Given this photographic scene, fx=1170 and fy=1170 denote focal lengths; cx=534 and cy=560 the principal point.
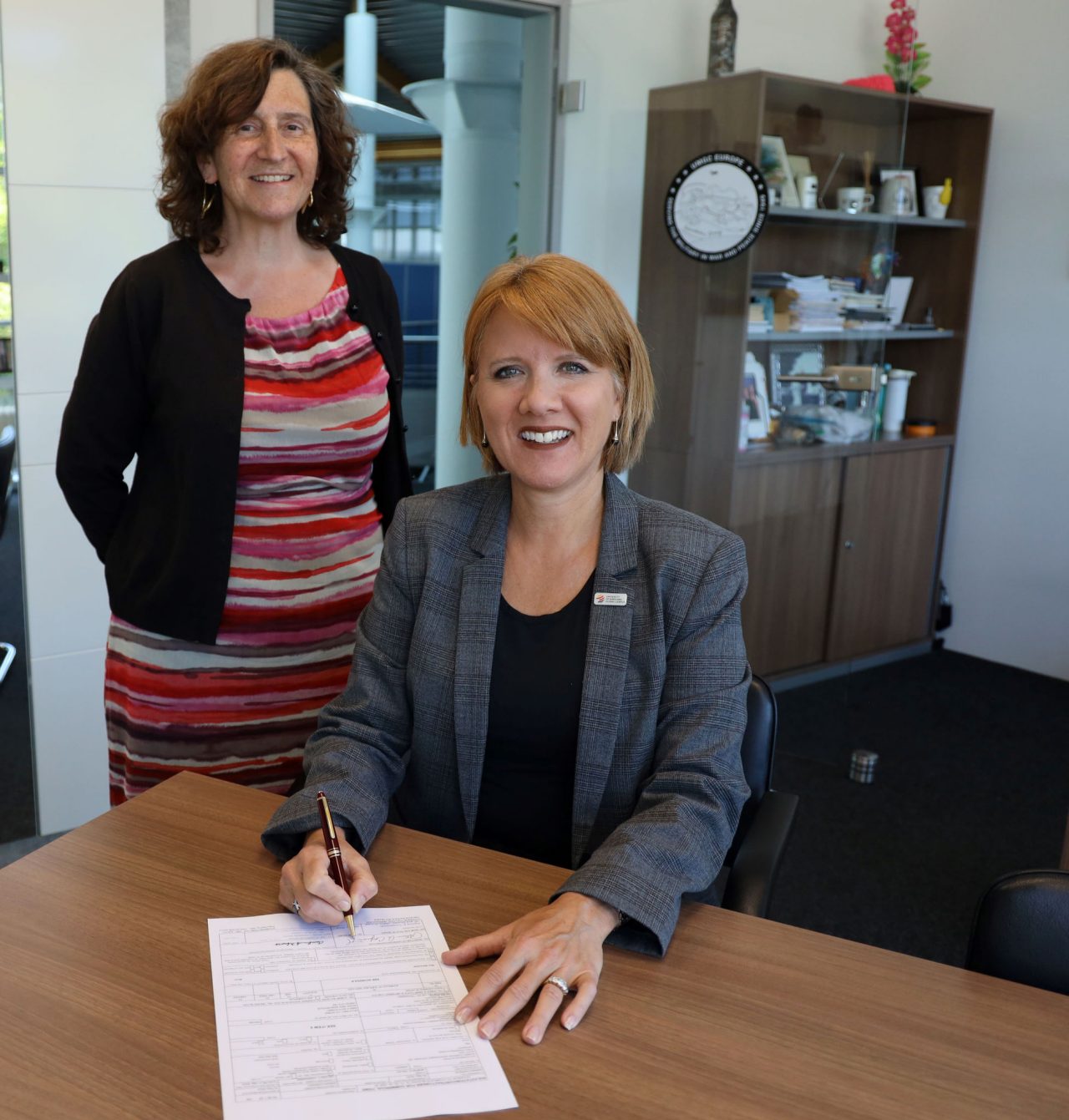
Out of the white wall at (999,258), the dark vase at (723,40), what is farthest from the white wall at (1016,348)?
the dark vase at (723,40)

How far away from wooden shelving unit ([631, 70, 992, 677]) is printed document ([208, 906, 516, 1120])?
121 inches

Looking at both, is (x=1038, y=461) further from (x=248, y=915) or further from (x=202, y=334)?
(x=248, y=915)

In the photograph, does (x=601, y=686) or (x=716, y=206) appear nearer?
(x=601, y=686)

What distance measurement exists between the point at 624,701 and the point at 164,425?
997 millimetres

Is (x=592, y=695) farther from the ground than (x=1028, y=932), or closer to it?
farther from the ground

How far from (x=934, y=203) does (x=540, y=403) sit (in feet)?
12.9

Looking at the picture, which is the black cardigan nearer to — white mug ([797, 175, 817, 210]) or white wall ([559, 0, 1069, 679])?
white wall ([559, 0, 1069, 679])

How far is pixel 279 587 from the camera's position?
2.10m

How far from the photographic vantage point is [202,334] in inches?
79.4

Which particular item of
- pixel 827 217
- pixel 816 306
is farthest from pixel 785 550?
pixel 827 217

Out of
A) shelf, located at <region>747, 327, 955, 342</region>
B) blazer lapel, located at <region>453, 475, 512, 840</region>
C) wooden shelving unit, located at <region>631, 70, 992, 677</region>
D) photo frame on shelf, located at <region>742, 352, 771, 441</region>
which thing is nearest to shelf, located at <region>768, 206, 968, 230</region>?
wooden shelving unit, located at <region>631, 70, 992, 677</region>

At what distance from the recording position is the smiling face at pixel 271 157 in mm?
2010

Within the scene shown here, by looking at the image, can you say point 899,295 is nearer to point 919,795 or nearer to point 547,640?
point 919,795

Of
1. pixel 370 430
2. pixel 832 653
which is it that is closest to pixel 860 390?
pixel 832 653
